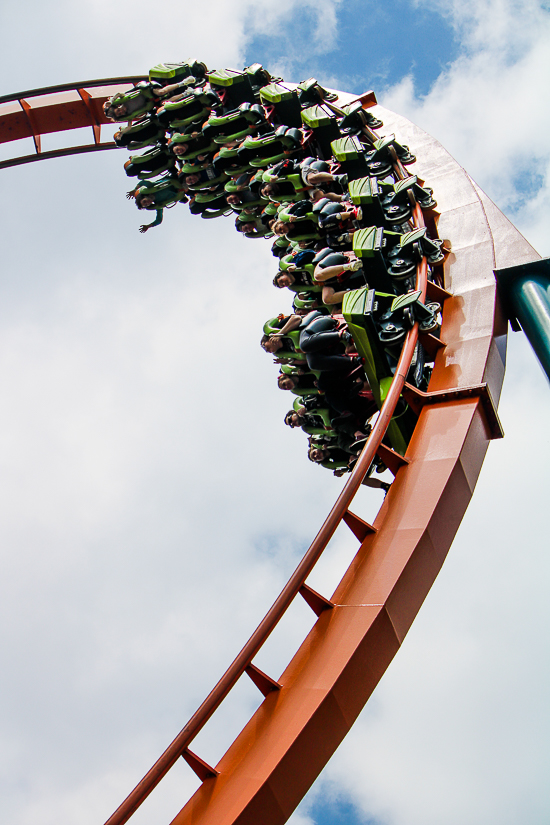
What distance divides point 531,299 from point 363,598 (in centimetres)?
340

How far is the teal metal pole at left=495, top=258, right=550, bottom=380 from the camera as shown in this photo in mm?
6438

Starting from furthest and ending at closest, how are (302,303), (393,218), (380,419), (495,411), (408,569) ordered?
(302,303) < (393,218) < (495,411) < (380,419) < (408,569)

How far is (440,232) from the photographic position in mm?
8266

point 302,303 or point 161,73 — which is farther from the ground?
point 161,73

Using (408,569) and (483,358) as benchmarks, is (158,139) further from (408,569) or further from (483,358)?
(408,569)

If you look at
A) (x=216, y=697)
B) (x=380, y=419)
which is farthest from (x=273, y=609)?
(x=380, y=419)

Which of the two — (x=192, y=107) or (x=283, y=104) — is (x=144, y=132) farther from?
(x=283, y=104)

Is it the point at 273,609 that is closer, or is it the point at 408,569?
the point at 273,609

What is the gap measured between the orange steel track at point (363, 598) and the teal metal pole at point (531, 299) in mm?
184

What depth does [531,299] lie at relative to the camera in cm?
669

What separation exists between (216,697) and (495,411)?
119 inches

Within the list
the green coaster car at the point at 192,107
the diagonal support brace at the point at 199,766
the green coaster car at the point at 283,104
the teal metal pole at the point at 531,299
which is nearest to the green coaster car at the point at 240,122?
the green coaster car at the point at 283,104

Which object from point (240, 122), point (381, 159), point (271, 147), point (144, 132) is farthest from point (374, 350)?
point (144, 132)

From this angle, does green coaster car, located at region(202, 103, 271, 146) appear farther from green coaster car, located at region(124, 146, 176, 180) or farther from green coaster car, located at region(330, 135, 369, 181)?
green coaster car, located at region(330, 135, 369, 181)
